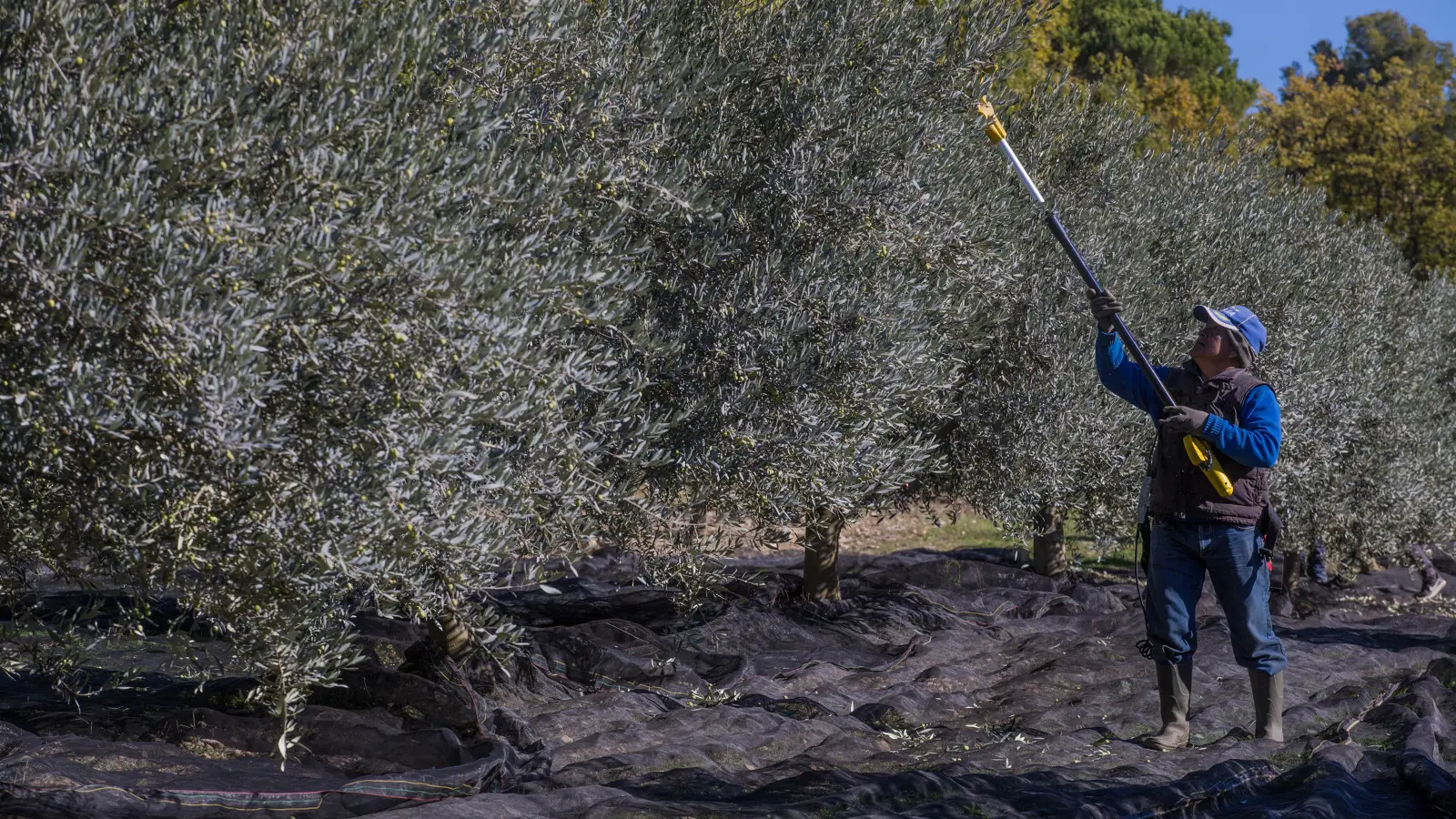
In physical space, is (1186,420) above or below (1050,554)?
above

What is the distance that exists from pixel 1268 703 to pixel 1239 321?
7.09ft

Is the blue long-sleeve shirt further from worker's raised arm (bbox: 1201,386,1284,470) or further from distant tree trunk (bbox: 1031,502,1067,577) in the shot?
distant tree trunk (bbox: 1031,502,1067,577)

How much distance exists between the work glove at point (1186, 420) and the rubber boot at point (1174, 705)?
1.38m

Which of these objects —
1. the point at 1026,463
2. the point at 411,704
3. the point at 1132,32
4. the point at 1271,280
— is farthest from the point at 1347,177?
the point at 411,704

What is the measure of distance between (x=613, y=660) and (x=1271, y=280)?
29.9 ft

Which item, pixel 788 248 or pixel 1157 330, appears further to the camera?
pixel 1157 330

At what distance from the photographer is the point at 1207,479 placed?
6.56 metres

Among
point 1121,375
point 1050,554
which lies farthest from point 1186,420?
point 1050,554

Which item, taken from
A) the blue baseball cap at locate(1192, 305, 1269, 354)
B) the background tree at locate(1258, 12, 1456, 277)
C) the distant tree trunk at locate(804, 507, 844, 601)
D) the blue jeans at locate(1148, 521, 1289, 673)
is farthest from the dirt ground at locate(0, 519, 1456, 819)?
the background tree at locate(1258, 12, 1456, 277)

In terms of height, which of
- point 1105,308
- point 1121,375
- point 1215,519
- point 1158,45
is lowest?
point 1215,519

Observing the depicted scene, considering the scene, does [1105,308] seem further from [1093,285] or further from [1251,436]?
[1251,436]

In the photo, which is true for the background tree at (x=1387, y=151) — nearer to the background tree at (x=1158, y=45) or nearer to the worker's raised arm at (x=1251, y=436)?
the background tree at (x=1158, y=45)

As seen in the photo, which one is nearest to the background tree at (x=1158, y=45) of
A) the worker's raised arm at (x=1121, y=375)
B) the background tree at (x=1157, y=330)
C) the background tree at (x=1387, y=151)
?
the background tree at (x=1387, y=151)

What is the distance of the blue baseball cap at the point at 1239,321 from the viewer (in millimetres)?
6709
